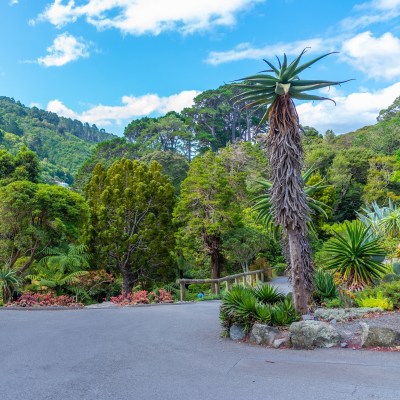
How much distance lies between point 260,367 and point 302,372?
2.05 feet

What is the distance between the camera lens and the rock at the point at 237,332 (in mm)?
7566

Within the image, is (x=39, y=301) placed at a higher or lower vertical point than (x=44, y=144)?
lower

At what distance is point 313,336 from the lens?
6805mm

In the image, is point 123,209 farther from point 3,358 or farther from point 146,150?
point 146,150

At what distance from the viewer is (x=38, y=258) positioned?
1689 cm

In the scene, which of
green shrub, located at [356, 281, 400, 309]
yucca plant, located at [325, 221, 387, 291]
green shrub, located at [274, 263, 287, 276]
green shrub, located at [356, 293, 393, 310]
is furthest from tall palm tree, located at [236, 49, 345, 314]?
green shrub, located at [274, 263, 287, 276]

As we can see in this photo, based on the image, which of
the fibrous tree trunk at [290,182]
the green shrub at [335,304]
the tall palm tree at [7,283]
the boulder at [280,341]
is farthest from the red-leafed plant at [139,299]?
the boulder at [280,341]

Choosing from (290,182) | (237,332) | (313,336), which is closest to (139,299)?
(237,332)

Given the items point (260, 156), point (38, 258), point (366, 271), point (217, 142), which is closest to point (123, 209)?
point (38, 258)

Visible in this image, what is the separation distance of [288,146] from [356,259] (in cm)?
482

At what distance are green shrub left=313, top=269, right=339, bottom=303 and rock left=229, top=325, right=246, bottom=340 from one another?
3.84 m

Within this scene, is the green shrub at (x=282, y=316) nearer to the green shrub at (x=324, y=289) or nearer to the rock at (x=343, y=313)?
the rock at (x=343, y=313)

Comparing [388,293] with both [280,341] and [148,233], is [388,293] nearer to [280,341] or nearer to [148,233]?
[280,341]

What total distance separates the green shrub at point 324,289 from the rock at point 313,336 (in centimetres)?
387
